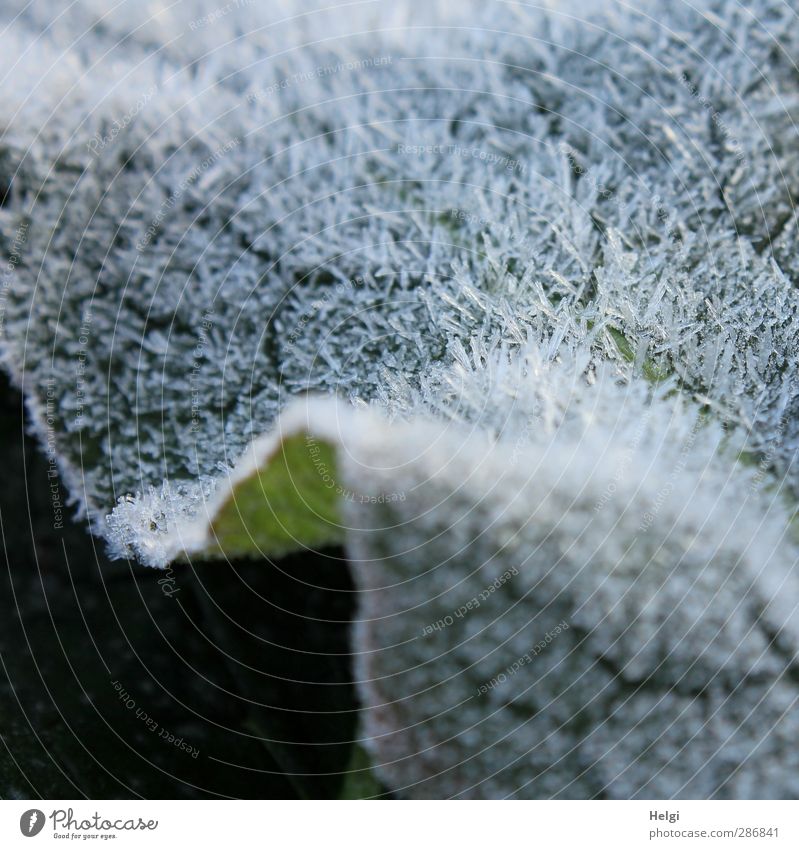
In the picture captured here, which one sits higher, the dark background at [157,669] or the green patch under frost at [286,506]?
the green patch under frost at [286,506]

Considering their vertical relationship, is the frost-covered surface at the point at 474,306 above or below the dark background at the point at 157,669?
above

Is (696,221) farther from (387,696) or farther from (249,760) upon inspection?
(249,760)

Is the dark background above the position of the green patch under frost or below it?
below
